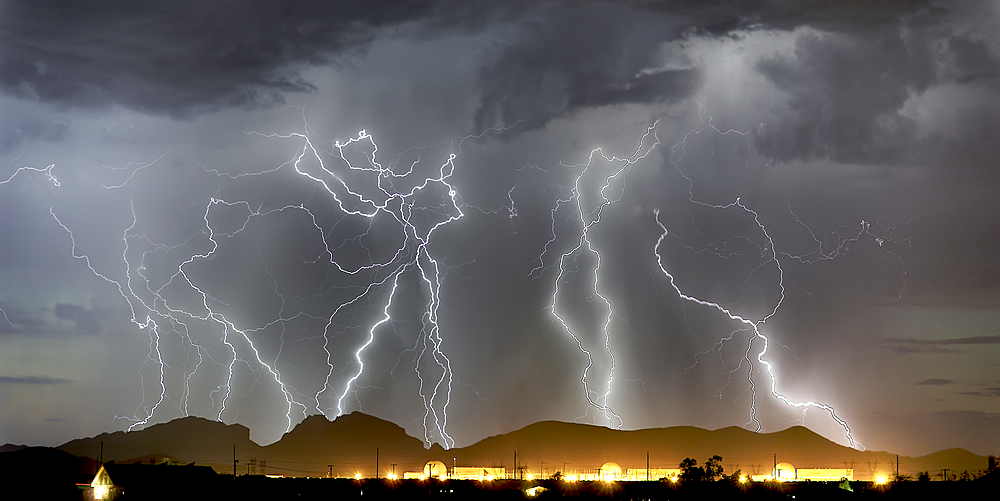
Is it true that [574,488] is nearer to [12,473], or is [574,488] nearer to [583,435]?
[12,473]

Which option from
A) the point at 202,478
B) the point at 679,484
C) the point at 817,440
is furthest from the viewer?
the point at 817,440

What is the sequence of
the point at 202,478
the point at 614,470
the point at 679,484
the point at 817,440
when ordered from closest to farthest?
the point at 202,478 < the point at 679,484 < the point at 614,470 < the point at 817,440

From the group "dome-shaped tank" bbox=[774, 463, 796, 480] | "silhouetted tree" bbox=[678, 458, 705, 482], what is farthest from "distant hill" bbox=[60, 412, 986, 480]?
"silhouetted tree" bbox=[678, 458, 705, 482]

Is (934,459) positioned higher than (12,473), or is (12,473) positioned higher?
(12,473)

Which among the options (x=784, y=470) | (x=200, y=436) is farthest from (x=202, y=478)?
(x=200, y=436)

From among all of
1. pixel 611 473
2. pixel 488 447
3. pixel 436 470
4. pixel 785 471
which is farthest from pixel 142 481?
pixel 488 447

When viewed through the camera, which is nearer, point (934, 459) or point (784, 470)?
point (784, 470)

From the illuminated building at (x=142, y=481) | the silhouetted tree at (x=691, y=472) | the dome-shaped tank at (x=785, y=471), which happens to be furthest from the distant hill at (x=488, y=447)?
the illuminated building at (x=142, y=481)

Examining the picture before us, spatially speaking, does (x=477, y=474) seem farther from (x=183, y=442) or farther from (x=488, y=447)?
(x=183, y=442)

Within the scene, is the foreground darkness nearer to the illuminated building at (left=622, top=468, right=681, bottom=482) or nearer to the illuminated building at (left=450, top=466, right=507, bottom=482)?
the illuminated building at (left=622, top=468, right=681, bottom=482)

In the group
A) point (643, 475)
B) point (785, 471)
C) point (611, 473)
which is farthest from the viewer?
point (785, 471)
